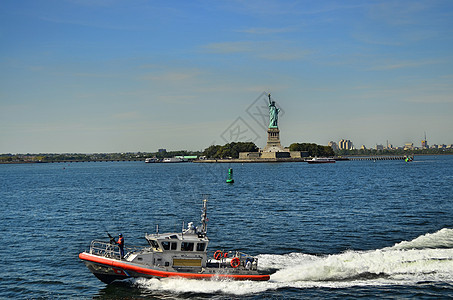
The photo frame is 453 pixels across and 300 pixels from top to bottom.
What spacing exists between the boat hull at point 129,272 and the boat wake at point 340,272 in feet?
1.27

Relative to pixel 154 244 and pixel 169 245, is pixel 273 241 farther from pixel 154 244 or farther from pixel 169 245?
pixel 154 244

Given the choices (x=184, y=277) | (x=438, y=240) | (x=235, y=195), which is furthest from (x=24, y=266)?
(x=235, y=195)

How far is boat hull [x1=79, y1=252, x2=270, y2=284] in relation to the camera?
1235 inches

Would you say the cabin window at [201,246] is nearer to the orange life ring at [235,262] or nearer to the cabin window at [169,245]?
the cabin window at [169,245]

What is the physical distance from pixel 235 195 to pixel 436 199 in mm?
36990

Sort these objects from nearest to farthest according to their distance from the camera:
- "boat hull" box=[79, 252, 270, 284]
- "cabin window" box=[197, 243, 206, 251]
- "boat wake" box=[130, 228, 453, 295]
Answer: "boat wake" box=[130, 228, 453, 295] → "boat hull" box=[79, 252, 270, 284] → "cabin window" box=[197, 243, 206, 251]

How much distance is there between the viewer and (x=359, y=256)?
35844 mm

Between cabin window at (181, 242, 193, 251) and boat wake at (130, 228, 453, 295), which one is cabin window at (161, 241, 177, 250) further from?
boat wake at (130, 228, 453, 295)

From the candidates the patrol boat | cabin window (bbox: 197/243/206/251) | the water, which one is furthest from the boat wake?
cabin window (bbox: 197/243/206/251)

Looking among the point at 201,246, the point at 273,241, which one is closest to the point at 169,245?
the point at 201,246

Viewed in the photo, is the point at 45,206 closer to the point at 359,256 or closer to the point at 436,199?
the point at 359,256

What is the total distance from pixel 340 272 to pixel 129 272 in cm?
1634

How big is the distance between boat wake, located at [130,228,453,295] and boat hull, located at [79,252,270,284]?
0.39 meters

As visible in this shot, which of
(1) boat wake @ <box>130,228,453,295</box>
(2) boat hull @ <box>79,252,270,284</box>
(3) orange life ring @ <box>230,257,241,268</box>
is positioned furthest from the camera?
(3) orange life ring @ <box>230,257,241,268</box>
